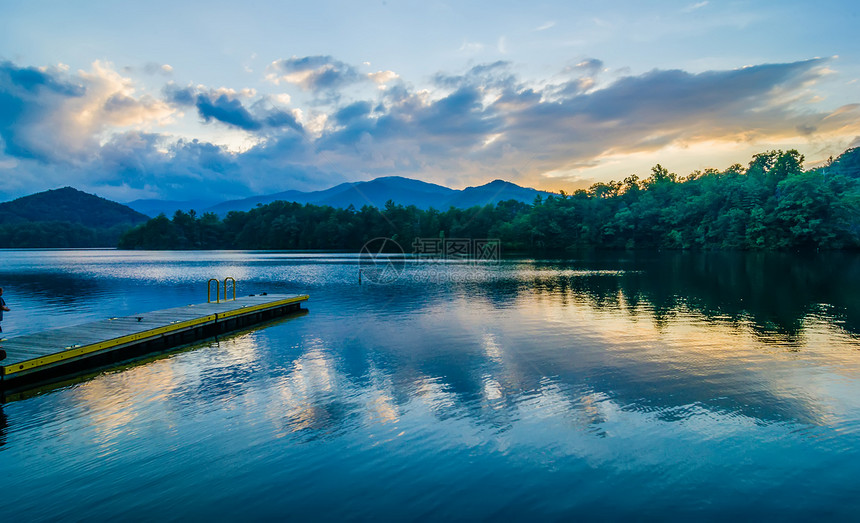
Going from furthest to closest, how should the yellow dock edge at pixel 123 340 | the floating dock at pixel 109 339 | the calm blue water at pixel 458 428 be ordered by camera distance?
the floating dock at pixel 109 339
the yellow dock edge at pixel 123 340
the calm blue water at pixel 458 428

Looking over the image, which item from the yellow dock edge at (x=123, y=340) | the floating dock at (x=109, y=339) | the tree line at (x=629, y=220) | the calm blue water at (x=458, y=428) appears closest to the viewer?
the calm blue water at (x=458, y=428)

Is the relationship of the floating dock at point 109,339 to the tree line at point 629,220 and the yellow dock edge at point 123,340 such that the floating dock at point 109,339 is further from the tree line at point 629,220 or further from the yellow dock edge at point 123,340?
the tree line at point 629,220

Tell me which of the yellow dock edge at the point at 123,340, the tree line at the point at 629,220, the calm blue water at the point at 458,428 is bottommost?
the calm blue water at the point at 458,428

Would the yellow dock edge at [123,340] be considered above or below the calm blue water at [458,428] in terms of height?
above

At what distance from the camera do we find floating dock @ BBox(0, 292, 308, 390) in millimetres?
11109

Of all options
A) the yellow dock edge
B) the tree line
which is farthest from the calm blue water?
the tree line

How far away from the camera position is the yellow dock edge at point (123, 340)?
10.8 meters

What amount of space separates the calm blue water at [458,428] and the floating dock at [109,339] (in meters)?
0.99

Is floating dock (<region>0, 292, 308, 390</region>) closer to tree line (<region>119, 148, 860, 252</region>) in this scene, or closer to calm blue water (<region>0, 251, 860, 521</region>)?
calm blue water (<region>0, 251, 860, 521</region>)

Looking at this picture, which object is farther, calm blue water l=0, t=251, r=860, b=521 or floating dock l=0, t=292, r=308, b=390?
floating dock l=0, t=292, r=308, b=390

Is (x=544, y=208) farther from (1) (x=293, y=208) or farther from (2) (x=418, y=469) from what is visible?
(2) (x=418, y=469)

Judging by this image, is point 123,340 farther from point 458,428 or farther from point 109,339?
point 458,428

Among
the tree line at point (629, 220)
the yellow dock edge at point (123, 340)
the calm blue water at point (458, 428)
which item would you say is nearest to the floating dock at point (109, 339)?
the yellow dock edge at point (123, 340)

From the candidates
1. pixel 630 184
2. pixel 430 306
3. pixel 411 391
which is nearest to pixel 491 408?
pixel 411 391
